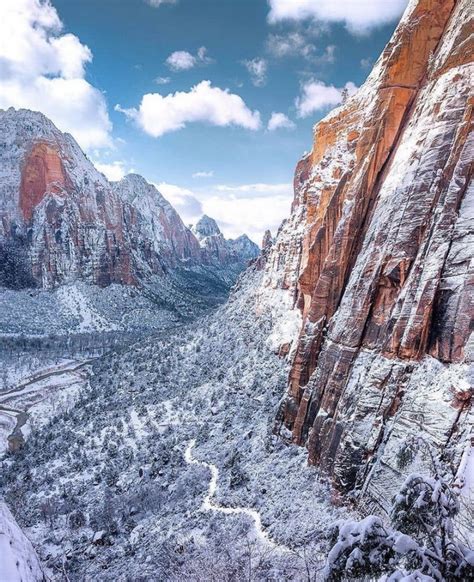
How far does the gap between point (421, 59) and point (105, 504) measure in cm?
3617

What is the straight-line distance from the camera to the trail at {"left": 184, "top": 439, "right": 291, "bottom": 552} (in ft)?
61.8

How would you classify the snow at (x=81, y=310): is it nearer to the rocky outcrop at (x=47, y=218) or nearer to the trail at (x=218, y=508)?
the rocky outcrop at (x=47, y=218)

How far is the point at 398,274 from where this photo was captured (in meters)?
18.7

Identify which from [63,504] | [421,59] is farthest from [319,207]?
[63,504]

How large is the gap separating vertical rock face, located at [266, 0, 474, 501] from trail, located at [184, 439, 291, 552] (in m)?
4.45

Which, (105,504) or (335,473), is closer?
(335,473)

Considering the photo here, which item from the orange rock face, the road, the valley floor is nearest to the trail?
the valley floor

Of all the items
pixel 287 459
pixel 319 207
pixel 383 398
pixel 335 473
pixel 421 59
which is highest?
pixel 421 59

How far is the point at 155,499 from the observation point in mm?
27547

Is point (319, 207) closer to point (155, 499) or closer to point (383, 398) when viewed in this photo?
point (383, 398)

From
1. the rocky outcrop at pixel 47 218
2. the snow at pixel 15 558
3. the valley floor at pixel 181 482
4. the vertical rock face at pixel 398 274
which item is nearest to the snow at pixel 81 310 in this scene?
the rocky outcrop at pixel 47 218

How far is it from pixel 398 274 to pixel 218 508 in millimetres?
17281

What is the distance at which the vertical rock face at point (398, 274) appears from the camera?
52.9 ft

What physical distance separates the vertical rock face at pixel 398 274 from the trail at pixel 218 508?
4.45 m
